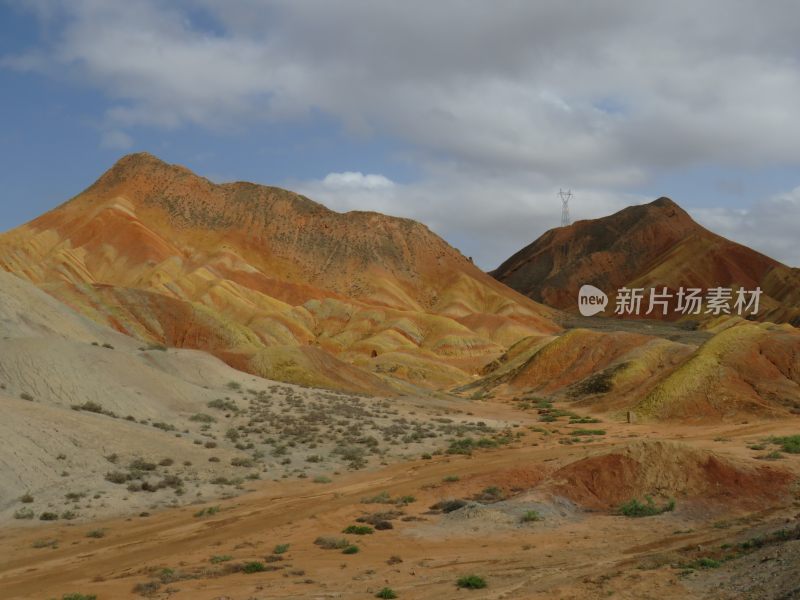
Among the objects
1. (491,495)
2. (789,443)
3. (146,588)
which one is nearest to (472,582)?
(146,588)

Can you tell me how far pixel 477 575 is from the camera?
13.5m

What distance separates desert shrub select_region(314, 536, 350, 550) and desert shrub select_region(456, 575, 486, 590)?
14.2 ft

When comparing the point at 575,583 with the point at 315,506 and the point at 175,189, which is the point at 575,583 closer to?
the point at 315,506

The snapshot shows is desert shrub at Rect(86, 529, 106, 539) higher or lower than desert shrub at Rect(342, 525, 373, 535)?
lower

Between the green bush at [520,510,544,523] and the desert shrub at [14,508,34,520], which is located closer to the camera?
the green bush at [520,510,544,523]

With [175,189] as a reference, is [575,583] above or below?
below

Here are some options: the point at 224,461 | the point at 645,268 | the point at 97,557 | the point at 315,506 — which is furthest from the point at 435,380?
the point at 645,268

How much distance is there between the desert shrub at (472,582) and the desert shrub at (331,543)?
14.2ft

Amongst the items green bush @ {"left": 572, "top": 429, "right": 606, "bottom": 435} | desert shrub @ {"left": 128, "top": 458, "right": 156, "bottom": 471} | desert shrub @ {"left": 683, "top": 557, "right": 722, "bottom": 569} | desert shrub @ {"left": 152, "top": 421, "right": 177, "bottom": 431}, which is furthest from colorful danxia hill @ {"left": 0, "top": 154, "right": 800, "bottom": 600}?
green bush @ {"left": 572, "top": 429, "right": 606, "bottom": 435}

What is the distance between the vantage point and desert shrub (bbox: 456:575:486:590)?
12.7m

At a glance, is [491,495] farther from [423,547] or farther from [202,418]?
[202,418]

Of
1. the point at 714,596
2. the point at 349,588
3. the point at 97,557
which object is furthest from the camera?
the point at 97,557

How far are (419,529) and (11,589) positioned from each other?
9.01m

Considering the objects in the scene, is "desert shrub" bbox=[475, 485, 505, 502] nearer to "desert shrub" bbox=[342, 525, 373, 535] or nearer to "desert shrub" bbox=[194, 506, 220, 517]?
"desert shrub" bbox=[342, 525, 373, 535]
